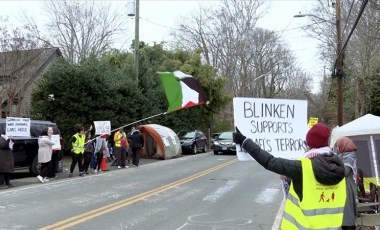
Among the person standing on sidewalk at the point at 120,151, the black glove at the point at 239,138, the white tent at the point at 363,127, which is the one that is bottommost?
the person standing on sidewalk at the point at 120,151

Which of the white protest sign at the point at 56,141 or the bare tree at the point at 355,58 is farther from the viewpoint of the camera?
the bare tree at the point at 355,58

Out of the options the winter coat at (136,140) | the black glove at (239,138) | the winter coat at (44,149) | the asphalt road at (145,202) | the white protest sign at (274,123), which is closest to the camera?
the black glove at (239,138)

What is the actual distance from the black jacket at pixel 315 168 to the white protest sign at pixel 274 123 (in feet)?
3.33

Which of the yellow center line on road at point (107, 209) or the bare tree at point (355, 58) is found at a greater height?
the bare tree at point (355, 58)

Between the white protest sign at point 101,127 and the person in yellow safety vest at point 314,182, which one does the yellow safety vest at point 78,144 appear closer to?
the white protest sign at point 101,127

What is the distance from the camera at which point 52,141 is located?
51.7ft

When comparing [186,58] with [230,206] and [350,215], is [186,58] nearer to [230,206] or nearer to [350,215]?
[230,206]

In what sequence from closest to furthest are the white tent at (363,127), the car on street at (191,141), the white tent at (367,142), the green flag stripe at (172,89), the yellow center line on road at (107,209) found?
the yellow center line on road at (107,209) < the white tent at (367,142) < the white tent at (363,127) < the green flag stripe at (172,89) < the car on street at (191,141)

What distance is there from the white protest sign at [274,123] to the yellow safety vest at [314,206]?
45.9 inches

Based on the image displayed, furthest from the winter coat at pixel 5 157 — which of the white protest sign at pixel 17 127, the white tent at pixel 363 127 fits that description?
the white tent at pixel 363 127

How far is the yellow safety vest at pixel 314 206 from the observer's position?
3.94 m

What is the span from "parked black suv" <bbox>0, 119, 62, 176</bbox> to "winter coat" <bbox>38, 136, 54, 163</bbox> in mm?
689

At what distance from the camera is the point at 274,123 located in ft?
17.7

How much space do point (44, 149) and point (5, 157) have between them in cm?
175
